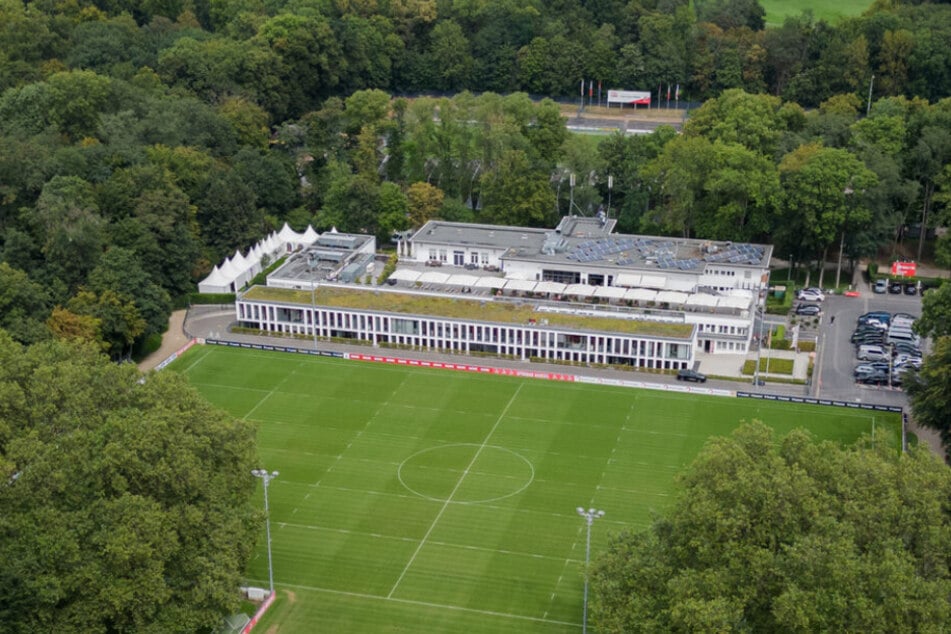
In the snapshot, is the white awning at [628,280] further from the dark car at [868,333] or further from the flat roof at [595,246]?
the dark car at [868,333]

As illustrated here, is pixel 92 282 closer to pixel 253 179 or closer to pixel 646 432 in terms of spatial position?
pixel 253 179

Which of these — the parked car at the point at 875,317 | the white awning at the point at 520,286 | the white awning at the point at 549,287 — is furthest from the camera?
the white awning at the point at 520,286

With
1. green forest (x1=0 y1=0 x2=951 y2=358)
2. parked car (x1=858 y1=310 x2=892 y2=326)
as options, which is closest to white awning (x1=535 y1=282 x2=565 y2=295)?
green forest (x1=0 y1=0 x2=951 y2=358)

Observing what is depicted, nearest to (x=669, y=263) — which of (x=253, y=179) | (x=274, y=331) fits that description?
(x=274, y=331)

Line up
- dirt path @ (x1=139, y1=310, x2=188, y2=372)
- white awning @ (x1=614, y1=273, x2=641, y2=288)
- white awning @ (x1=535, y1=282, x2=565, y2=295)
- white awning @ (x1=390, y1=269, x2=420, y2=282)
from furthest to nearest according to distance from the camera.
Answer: white awning @ (x1=390, y1=269, x2=420, y2=282) → white awning @ (x1=614, y1=273, x2=641, y2=288) → white awning @ (x1=535, y1=282, x2=565, y2=295) → dirt path @ (x1=139, y1=310, x2=188, y2=372)

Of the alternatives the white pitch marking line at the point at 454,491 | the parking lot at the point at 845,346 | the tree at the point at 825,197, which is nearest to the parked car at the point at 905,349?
the parking lot at the point at 845,346

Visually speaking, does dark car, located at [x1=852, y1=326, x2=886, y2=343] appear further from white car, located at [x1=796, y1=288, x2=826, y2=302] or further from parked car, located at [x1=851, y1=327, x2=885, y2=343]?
white car, located at [x1=796, y1=288, x2=826, y2=302]
